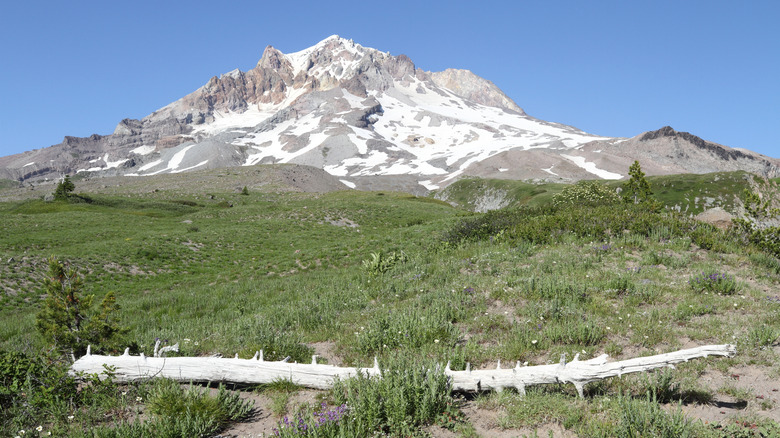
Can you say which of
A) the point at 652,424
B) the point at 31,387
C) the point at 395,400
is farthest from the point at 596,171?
the point at 31,387

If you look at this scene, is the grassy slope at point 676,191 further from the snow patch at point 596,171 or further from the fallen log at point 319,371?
the fallen log at point 319,371

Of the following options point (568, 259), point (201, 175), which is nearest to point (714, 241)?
point (568, 259)

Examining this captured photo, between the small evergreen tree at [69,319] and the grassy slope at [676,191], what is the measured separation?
245 feet

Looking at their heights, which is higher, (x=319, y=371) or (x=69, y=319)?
(x=69, y=319)

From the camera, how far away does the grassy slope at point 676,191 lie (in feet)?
277

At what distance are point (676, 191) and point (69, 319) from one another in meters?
117

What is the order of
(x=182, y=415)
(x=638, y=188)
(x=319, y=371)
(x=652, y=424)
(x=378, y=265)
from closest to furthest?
(x=652, y=424), (x=182, y=415), (x=319, y=371), (x=378, y=265), (x=638, y=188)

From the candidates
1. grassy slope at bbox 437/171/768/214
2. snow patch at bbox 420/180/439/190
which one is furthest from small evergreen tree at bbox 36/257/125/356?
snow patch at bbox 420/180/439/190

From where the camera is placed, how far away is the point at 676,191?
94.6m

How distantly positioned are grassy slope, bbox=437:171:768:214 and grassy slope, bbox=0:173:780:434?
63.8 metres

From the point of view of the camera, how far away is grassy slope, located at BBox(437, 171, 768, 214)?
84562 millimetres

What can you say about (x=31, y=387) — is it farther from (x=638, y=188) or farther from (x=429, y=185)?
(x=429, y=185)

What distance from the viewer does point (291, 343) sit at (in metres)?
8.45

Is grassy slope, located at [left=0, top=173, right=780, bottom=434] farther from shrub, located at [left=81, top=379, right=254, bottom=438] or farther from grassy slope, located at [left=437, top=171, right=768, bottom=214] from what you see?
grassy slope, located at [left=437, top=171, right=768, bottom=214]
